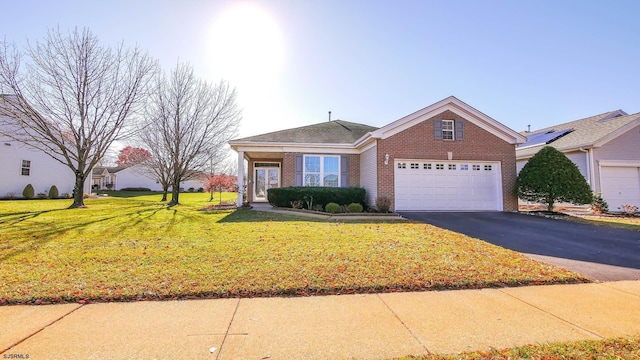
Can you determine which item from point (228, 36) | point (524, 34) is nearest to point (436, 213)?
point (524, 34)

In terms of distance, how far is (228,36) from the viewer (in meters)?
10.3

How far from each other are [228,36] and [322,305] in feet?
32.9

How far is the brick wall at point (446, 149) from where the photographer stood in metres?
12.9

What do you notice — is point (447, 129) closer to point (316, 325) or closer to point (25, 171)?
point (316, 325)

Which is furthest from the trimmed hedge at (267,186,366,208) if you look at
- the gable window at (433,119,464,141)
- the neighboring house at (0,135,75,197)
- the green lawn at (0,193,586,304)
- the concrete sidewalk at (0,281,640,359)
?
the neighboring house at (0,135,75,197)

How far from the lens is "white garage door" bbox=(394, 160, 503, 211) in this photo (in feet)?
43.6

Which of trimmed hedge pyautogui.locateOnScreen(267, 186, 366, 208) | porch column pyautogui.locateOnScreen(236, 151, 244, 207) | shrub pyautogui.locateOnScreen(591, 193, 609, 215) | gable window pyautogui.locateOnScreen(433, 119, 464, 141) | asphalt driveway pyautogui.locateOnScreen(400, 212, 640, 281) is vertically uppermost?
gable window pyautogui.locateOnScreen(433, 119, 464, 141)

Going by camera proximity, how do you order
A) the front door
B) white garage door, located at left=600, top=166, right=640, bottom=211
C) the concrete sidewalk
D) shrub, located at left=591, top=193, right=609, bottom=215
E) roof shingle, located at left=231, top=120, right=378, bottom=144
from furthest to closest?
the front door < roof shingle, located at left=231, top=120, right=378, bottom=144 < white garage door, located at left=600, top=166, right=640, bottom=211 < shrub, located at left=591, top=193, right=609, bottom=215 < the concrete sidewalk

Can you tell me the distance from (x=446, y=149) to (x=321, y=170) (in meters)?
6.17

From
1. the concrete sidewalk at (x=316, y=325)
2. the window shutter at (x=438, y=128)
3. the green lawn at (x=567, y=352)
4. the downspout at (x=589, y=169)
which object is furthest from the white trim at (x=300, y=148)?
the green lawn at (x=567, y=352)

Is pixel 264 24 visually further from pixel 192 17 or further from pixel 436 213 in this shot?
pixel 436 213

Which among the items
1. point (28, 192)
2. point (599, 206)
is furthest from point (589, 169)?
point (28, 192)

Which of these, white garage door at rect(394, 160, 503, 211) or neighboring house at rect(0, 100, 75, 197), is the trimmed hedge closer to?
white garage door at rect(394, 160, 503, 211)

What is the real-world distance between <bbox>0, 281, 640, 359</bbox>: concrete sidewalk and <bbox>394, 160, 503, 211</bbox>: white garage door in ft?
30.6
